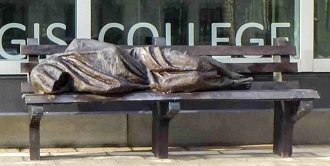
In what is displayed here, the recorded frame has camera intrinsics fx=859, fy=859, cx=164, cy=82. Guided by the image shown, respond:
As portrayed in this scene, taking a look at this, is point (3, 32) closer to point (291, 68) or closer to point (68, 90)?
point (68, 90)

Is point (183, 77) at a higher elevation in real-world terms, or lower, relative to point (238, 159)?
higher

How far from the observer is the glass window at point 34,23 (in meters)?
9.30

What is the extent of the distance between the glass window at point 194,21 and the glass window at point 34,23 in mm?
311

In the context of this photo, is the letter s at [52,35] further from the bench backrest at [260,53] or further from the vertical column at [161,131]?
the vertical column at [161,131]

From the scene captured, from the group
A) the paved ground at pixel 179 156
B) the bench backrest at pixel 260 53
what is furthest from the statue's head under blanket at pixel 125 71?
the paved ground at pixel 179 156

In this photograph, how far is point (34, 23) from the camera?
30.7 ft

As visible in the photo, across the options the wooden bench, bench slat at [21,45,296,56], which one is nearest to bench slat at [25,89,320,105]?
the wooden bench

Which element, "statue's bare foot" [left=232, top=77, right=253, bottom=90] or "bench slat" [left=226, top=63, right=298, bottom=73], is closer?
"statue's bare foot" [left=232, top=77, right=253, bottom=90]

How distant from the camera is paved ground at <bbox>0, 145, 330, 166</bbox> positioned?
26.8ft

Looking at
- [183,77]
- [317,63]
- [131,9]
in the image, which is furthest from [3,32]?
[317,63]

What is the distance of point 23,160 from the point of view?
836 centimetres

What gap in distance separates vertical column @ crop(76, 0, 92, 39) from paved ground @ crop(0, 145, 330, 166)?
1.27 metres

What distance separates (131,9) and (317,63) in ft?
7.23

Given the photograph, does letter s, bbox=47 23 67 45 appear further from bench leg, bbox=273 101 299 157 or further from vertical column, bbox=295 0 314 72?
vertical column, bbox=295 0 314 72
